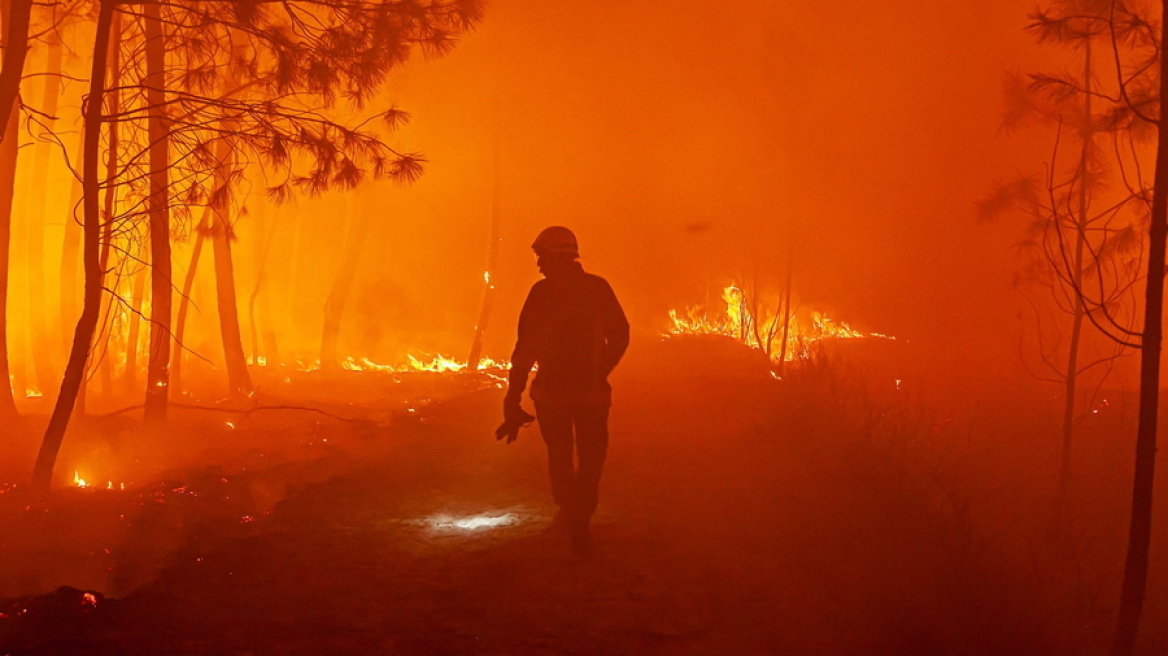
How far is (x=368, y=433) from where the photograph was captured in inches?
430

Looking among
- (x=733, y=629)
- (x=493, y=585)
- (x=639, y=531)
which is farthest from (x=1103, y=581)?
(x=493, y=585)

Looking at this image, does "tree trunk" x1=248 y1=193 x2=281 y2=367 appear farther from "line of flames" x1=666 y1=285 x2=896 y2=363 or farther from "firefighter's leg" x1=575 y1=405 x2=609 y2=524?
"firefighter's leg" x1=575 y1=405 x2=609 y2=524

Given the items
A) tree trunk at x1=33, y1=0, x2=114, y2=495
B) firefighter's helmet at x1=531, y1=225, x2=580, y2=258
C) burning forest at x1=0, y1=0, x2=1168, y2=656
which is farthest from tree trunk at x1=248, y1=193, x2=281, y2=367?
firefighter's helmet at x1=531, y1=225, x2=580, y2=258

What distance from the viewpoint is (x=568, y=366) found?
5766mm

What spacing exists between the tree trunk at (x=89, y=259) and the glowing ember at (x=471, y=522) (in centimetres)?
292

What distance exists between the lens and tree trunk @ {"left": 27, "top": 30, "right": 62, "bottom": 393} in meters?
14.5

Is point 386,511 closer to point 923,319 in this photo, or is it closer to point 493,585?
point 493,585

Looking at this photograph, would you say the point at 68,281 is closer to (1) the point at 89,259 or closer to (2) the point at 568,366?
(1) the point at 89,259

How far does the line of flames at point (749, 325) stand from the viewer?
2298 centimetres

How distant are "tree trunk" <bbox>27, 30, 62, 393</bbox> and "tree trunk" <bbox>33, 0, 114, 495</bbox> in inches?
363

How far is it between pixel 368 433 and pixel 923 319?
3645 centimetres

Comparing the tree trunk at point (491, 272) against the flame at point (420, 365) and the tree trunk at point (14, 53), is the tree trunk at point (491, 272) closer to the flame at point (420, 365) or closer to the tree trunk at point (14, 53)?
the flame at point (420, 365)

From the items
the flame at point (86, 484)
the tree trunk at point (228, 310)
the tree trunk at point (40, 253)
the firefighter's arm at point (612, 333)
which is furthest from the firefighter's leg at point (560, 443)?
the tree trunk at point (40, 253)

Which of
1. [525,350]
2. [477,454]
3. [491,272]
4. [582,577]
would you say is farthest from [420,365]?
[582,577]
